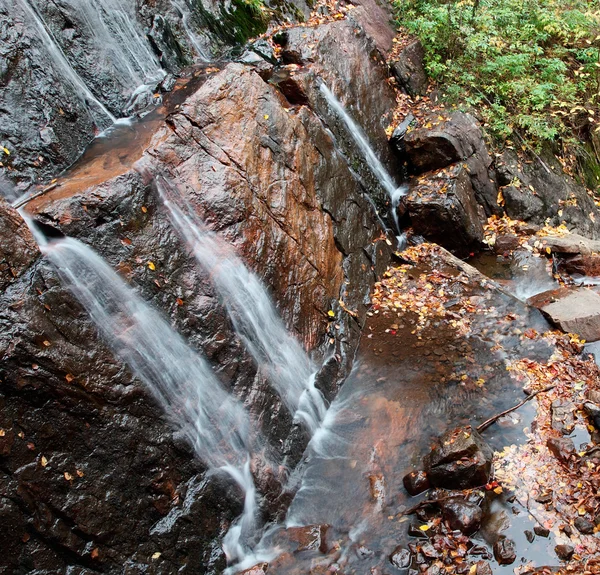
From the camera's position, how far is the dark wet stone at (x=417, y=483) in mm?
4980

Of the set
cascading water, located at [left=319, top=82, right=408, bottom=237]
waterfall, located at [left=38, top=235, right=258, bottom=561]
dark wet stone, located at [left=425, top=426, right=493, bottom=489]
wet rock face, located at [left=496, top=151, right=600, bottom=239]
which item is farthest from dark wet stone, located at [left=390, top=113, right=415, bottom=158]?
waterfall, located at [left=38, top=235, right=258, bottom=561]

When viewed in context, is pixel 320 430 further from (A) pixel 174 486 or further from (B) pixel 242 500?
(A) pixel 174 486

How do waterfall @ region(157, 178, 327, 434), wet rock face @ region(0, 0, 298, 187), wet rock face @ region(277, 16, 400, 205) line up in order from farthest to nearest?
wet rock face @ region(277, 16, 400, 205) → wet rock face @ region(0, 0, 298, 187) → waterfall @ region(157, 178, 327, 434)

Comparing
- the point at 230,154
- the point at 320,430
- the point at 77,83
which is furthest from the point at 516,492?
the point at 77,83

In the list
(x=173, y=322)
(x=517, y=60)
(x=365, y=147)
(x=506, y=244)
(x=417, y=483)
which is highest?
(x=173, y=322)

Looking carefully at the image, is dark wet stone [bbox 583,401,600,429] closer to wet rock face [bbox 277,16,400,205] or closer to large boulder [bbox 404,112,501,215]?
wet rock face [bbox 277,16,400,205]

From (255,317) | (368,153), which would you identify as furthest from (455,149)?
(255,317)

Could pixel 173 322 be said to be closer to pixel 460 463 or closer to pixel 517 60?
pixel 460 463

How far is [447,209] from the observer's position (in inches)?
338

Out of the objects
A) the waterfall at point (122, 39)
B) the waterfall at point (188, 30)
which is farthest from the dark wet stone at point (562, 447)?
the waterfall at point (188, 30)

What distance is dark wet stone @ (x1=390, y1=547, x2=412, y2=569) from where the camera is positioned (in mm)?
4410

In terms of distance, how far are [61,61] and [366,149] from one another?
510 cm

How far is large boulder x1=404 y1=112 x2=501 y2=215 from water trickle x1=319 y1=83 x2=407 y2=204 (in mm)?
658

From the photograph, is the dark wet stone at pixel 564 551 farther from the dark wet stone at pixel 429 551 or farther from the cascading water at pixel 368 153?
the cascading water at pixel 368 153
